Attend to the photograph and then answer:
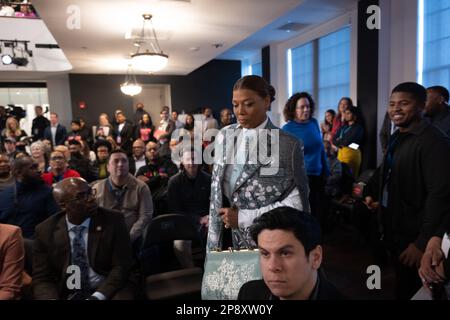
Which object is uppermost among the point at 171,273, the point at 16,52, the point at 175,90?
the point at 16,52

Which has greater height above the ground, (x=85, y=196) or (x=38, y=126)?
(x=38, y=126)

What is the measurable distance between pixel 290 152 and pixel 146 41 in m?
5.03

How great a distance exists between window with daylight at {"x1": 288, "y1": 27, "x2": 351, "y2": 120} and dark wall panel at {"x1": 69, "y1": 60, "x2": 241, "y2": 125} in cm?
255

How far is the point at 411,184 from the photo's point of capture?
147 centimetres

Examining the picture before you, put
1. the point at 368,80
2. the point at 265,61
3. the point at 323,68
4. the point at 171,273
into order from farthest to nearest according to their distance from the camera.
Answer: the point at 265,61 < the point at 323,68 < the point at 368,80 < the point at 171,273

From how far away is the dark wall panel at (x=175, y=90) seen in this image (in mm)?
9203

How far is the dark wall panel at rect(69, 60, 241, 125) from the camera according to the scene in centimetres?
920

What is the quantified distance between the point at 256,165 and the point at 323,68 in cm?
634

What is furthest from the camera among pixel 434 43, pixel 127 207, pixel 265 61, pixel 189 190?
pixel 265 61

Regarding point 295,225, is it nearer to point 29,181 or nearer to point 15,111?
point 29,181

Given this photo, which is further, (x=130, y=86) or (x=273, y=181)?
(x=130, y=86)

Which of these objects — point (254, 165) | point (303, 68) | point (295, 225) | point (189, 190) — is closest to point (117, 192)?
point (189, 190)
